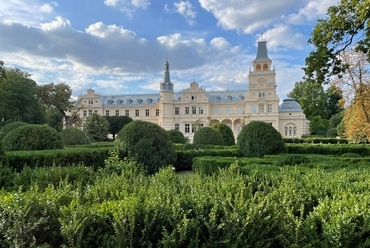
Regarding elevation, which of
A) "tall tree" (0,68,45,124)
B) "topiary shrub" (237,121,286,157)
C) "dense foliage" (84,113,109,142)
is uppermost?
"tall tree" (0,68,45,124)

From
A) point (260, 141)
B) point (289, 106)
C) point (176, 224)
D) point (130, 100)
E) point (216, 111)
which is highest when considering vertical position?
point (130, 100)

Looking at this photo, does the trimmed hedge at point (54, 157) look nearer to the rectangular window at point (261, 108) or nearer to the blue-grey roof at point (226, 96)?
the rectangular window at point (261, 108)

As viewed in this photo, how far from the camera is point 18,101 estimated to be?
3306 centimetres

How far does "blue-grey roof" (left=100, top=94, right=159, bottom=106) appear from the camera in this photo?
196ft

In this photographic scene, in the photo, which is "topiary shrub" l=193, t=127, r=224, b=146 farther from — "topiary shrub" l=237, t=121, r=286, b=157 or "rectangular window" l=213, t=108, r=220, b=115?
"rectangular window" l=213, t=108, r=220, b=115

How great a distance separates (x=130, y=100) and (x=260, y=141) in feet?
163

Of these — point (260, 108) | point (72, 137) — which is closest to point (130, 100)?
point (260, 108)

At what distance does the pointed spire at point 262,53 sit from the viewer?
2121 inches

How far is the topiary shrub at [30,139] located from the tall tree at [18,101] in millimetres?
22751

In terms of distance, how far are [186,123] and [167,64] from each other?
1204 cm

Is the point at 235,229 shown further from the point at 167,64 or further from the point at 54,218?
the point at 167,64

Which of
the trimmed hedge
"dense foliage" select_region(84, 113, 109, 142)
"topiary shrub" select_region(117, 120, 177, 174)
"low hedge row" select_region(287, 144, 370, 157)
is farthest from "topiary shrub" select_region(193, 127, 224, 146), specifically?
"dense foliage" select_region(84, 113, 109, 142)

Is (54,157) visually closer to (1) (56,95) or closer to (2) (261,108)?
(1) (56,95)

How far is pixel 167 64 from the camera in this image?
55.1m
